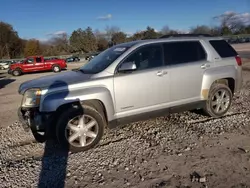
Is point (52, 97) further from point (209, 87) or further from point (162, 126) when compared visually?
point (209, 87)

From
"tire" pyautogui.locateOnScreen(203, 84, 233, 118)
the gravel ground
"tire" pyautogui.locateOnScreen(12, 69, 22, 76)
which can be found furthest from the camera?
"tire" pyautogui.locateOnScreen(12, 69, 22, 76)

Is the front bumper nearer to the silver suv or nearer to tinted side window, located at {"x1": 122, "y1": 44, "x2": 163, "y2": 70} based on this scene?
the silver suv

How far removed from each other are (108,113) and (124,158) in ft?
2.77

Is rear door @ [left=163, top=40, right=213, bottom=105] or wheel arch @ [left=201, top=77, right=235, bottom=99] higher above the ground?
rear door @ [left=163, top=40, right=213, bottom=105]

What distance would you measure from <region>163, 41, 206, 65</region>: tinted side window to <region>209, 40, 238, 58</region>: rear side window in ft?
1.32

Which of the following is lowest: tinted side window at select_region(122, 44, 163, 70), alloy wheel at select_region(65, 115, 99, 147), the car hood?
alloy wheel at select_region(65, 115, 99, 147)

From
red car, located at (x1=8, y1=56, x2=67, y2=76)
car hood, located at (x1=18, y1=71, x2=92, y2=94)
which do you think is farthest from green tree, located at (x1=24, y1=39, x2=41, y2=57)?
car hood, located at (x1=18, y1=71, x2=92, y2=94)

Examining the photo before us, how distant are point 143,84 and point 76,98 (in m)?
1.24

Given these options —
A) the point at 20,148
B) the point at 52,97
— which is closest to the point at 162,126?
the point at 52,97

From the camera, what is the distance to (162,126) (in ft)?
15.6

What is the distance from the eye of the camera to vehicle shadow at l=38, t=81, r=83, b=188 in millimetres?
3048

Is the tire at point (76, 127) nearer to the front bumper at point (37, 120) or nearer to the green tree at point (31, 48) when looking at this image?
the front bumper at point (37, 120)

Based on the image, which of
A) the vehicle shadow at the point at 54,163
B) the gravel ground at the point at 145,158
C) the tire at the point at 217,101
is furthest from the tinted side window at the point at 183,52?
the vehicle shadow at the point at 54,163

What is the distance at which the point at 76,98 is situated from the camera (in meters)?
3.72
